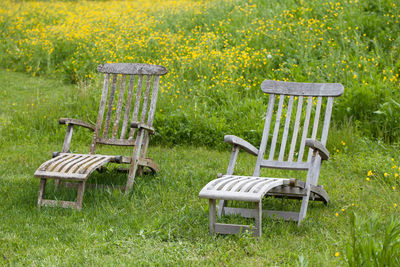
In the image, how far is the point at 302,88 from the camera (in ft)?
16.7

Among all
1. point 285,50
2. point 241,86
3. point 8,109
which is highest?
point 285,50

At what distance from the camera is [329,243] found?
384cm

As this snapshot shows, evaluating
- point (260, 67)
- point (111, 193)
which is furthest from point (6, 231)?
point (260, 67)

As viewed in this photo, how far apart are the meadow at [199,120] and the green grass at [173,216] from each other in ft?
0.05

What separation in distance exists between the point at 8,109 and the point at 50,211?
4.59 metres

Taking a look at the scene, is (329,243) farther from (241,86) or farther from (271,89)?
(241,86)

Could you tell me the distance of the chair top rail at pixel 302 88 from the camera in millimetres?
4926

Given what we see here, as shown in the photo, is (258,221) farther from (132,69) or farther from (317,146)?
(132,69)

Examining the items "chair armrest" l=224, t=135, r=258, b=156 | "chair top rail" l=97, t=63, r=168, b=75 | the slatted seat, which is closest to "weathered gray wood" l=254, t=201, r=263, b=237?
the slatted seat

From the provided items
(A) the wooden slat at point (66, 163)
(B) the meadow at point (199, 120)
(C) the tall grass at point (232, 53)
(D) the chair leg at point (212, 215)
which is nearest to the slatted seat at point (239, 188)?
(D) the chair leg at point (212, 215)

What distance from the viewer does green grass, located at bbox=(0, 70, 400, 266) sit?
144 inches

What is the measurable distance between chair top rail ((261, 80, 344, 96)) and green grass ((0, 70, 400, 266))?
40.7 inches

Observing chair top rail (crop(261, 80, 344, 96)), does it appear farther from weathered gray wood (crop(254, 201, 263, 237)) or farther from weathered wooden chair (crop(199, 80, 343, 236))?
weathered gray wood (crop(254, 201, 263, 237))

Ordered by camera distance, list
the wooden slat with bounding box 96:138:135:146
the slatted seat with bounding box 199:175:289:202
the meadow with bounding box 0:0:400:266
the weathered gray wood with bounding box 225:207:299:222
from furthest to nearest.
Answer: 1. the wooden slat with bounding box 96:138:135:146
2. the weathered gray wood with bounding box 225:207:299:222
3. the slatted seat with bounding box 199:175:289:202
4. the meadow with bounding box 0:0:400:266
